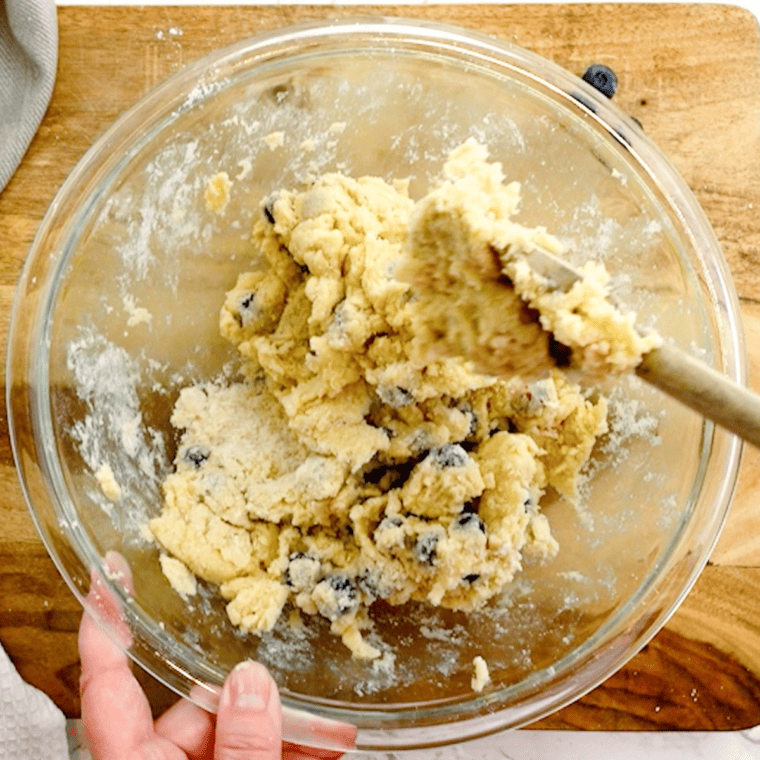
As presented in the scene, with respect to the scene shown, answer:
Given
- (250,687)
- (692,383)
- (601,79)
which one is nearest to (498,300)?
(692,383)

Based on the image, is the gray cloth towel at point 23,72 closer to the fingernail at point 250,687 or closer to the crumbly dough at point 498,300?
the crumbly dough at point 498,300

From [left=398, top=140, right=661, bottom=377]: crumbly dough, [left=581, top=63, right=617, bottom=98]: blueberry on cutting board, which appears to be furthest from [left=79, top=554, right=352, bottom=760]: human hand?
[left=581, top=63, right=617, bottom=98]: blueberry on cutting board

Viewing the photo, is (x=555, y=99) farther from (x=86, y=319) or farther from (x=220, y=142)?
(x=86, y=319)

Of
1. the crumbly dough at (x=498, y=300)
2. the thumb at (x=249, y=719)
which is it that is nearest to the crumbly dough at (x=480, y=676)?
the thumb at (x=249, y=719)

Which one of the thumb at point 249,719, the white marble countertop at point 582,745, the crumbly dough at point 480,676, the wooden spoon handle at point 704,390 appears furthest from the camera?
the white marble countertop at point 582,745

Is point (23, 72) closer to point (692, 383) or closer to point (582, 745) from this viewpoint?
point (692, 383)

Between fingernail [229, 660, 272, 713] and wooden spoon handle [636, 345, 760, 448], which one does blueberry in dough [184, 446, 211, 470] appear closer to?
fingernail [229, 660, 272, 713]

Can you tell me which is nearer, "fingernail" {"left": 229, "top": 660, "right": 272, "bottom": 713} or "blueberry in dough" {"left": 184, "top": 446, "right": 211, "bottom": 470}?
"fingernail" {"left": 229, "top": 660, "right": 272, "bottom": 713}
